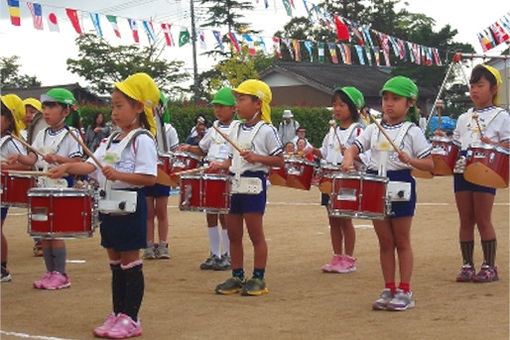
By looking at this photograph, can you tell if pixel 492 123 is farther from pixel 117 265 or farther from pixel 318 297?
pixel 117 265

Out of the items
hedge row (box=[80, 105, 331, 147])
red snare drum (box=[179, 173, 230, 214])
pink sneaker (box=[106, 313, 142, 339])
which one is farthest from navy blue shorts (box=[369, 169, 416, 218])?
hedge row (box=[80, 105, 331, 147])

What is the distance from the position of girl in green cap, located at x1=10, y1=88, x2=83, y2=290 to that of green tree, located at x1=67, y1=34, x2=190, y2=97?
3684 centimetres

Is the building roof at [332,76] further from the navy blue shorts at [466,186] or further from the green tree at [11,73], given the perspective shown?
the navy blue shorts at [466,186]

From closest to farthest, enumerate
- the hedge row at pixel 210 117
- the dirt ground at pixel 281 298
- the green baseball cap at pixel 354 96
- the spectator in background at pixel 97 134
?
the dirt ground at pixel 281 298, the green baseball cap at pixel 354 96, the spectator in background at pixel 97 134, the hedge row at pixel 210 117

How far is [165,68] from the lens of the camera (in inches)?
1805

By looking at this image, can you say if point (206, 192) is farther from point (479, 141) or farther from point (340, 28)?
point (340, 28)

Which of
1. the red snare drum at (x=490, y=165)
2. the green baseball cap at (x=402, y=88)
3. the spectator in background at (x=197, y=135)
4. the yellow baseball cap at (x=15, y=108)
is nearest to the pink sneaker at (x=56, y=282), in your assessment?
the yellow baseball cap at (x=15, y=108)

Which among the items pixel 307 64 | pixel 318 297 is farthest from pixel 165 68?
pixel 318 297

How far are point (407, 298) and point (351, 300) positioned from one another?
0.63 metres

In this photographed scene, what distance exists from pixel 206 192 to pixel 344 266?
1979 mm

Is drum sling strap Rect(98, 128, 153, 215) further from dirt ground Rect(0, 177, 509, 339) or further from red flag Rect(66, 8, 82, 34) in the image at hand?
red flag Rect(66, 8, 82, 34)

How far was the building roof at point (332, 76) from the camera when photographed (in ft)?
153

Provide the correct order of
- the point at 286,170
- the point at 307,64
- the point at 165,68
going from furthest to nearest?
the point at 307,64 < the point at 165,68 < the point at 286,170

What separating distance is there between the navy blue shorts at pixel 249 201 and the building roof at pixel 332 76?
124 feet
